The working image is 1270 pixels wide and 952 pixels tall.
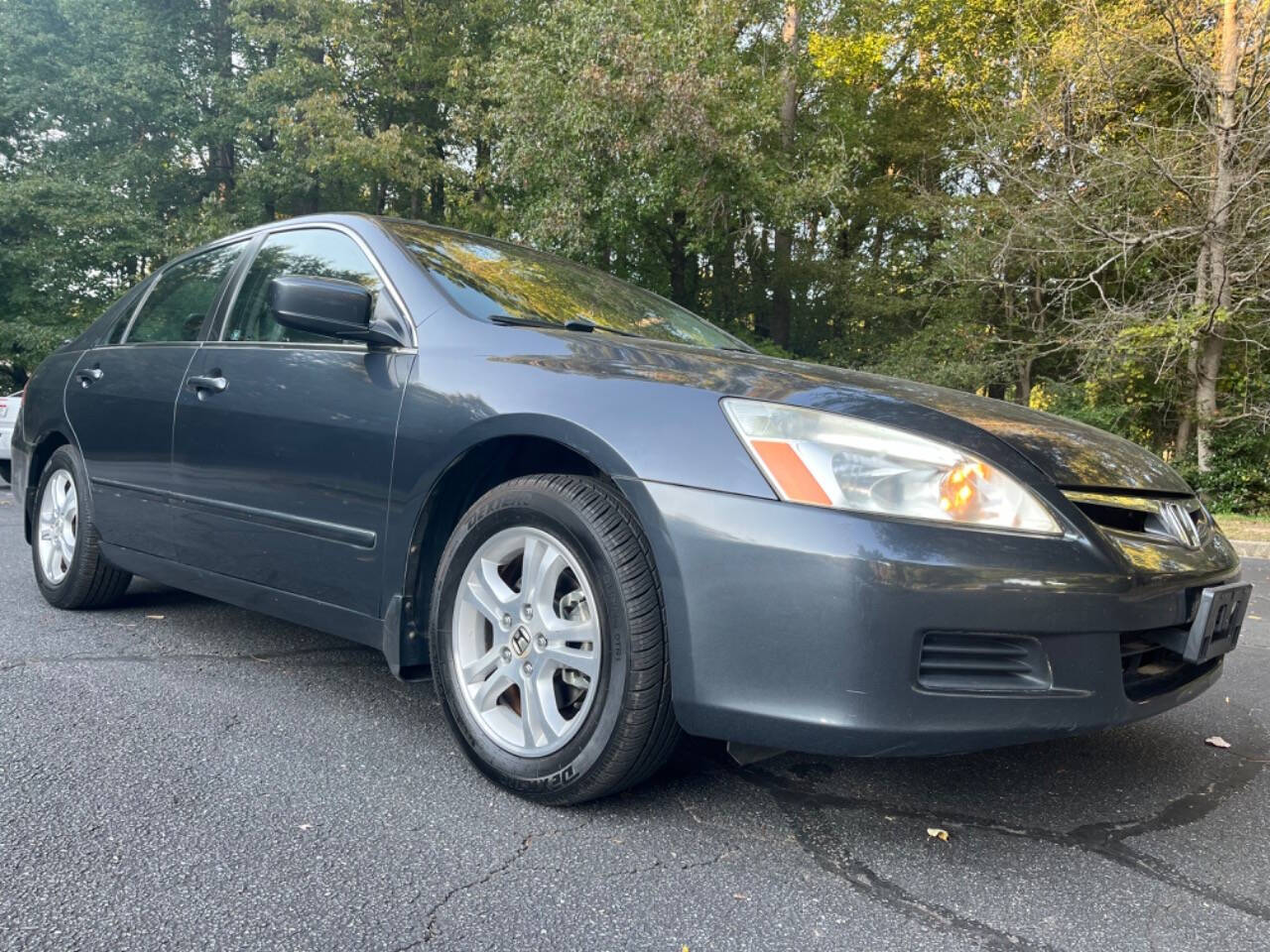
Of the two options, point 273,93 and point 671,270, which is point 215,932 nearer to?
point 671,270

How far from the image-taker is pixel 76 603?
3840 millimetres

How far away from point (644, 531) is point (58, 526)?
122 inches

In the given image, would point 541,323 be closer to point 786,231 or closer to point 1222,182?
point 1222,182

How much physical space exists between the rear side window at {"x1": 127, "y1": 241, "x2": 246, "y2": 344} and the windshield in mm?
839

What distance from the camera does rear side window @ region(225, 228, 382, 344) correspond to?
9.49 feet

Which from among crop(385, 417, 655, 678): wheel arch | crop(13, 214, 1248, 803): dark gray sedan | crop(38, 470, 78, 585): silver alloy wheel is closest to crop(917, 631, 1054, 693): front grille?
crop(13, 214, 1248, 803): dark gray sedan

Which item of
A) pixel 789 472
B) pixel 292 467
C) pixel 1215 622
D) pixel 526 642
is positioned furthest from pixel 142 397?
pixel 1215 622

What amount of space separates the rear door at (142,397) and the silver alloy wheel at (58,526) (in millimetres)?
274

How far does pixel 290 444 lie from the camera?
2.72m

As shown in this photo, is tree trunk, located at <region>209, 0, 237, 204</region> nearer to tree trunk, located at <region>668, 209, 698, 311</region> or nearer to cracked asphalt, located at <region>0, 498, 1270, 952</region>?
tree trunk, located at <region>668, 209, 698, 311</region>

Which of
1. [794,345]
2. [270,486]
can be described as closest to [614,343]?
[270,486]

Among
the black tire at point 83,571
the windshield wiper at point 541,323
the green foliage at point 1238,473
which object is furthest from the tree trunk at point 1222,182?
the black tire at point 83,571

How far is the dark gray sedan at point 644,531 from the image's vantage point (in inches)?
71.7

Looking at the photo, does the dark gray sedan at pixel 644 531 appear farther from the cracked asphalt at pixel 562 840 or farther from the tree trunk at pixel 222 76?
the tree trunk at pixel 222 76
